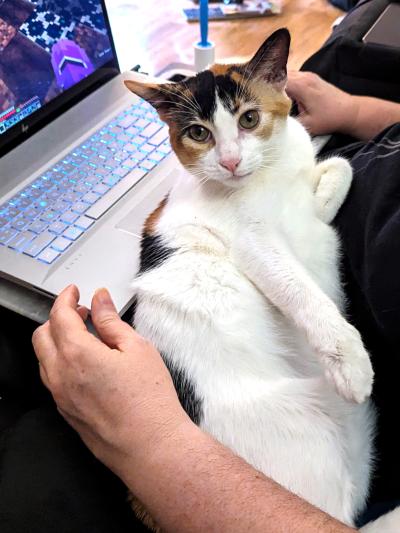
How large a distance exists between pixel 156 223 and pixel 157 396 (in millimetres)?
410

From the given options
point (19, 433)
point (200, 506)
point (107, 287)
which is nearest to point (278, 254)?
point (107, 287)

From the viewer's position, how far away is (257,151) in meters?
0.96

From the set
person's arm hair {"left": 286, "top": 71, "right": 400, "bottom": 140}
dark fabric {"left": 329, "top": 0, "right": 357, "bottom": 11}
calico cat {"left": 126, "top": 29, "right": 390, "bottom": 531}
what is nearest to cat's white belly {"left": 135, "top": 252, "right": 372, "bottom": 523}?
calico cat {"left": 126, "top": 29, "right": 390, "bottom": 531}

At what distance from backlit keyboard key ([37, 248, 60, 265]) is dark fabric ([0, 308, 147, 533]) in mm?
255

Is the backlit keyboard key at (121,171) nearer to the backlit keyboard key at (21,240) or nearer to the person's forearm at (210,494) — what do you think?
the backlit keyboard key at (21,240)

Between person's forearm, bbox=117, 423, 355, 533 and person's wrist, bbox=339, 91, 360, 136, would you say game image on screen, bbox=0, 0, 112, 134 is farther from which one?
person's forearm, bbox=117, 423, 355, 533

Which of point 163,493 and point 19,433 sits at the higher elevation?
point 163,493

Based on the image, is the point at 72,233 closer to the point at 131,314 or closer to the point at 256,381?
the point at 131,314

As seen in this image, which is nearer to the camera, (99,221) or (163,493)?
(163,493)

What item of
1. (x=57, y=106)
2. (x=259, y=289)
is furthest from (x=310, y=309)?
(x=57, y=106)

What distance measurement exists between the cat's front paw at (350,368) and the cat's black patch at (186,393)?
23 cm

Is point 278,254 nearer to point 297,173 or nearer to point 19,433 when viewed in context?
point 297,173

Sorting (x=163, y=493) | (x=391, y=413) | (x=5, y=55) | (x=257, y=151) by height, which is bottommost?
(x=391, y=413)

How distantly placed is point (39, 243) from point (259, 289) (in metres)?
0.46
